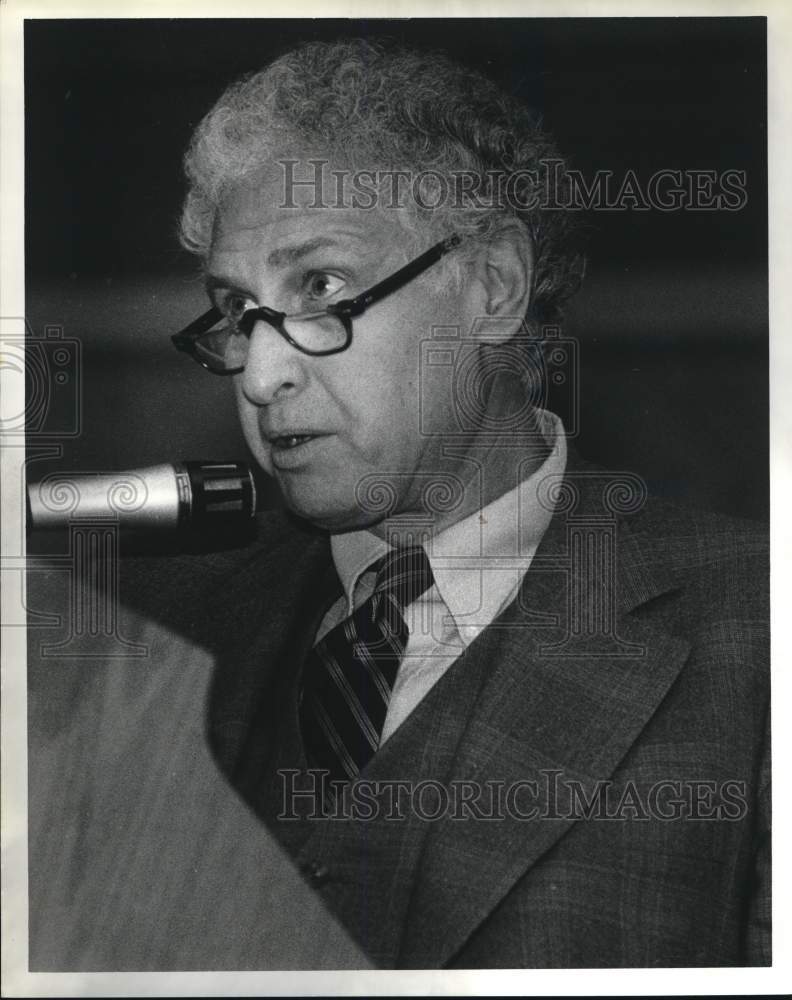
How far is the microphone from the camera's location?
2543 mm

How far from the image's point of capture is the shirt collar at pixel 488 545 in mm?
2510

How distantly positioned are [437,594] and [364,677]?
0.22 meters

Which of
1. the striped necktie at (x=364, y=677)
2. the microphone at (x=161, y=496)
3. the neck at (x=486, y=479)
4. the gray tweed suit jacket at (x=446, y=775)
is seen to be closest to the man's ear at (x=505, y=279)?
the neck at (x=486, y=479)

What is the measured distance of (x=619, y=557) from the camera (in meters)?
2.53

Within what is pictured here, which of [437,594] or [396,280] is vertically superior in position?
[396,280]

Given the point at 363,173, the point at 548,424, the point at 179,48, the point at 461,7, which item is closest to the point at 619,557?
the point at 548,424

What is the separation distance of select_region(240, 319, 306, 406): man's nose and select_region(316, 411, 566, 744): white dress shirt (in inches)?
12.8

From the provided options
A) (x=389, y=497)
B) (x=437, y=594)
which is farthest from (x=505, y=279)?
(x=437, y=594)

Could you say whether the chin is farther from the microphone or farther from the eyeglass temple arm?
the eyeglass temple arm

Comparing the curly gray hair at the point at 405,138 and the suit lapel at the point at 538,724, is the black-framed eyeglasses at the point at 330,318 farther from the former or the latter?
the suit lapel at the point at 538,724

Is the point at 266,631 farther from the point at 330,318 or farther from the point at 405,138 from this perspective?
the point at 405,138

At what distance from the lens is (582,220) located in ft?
8.30

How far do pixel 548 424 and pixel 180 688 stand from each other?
0.93 metres

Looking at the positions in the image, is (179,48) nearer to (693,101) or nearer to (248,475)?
(248,475)
